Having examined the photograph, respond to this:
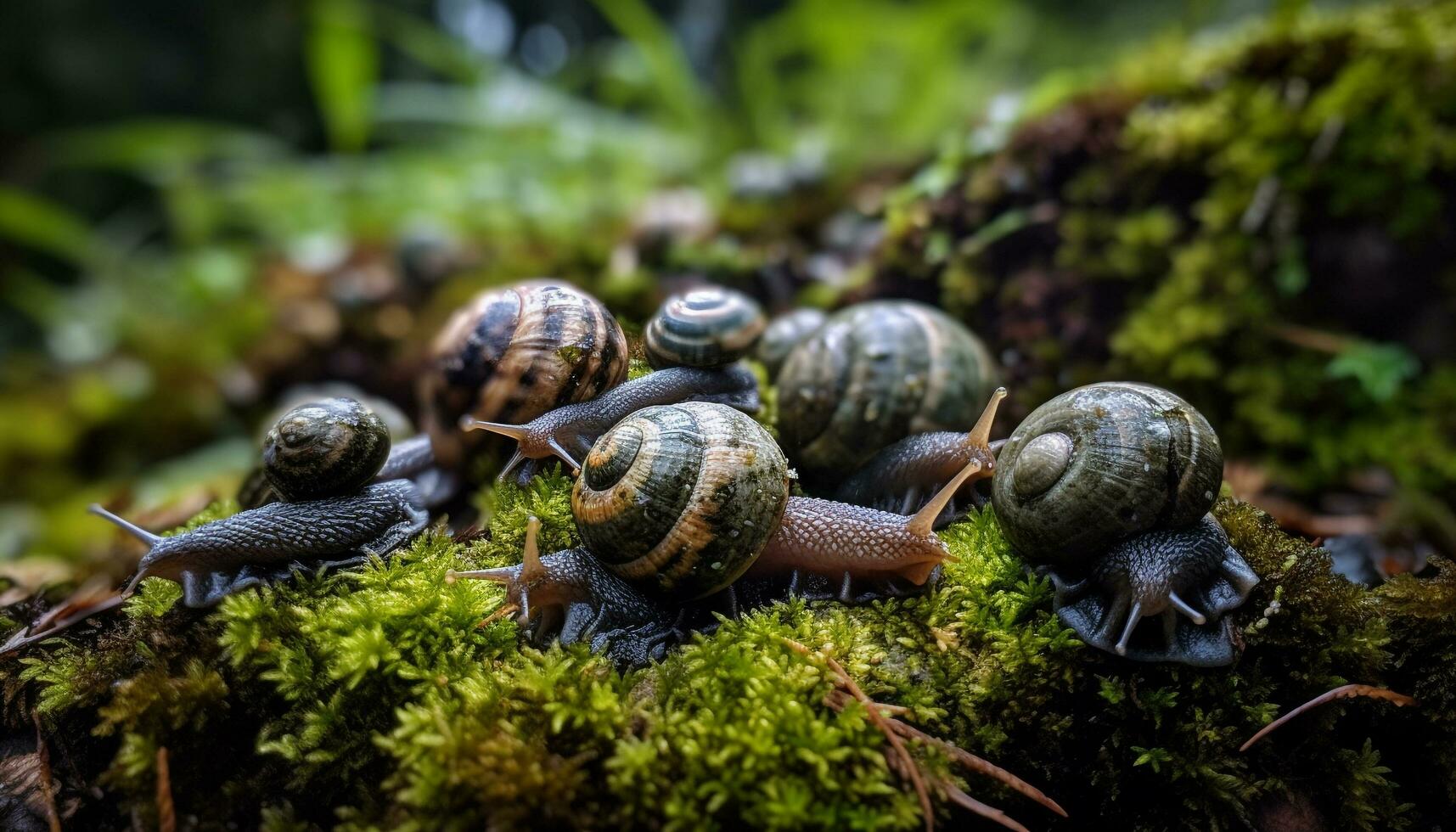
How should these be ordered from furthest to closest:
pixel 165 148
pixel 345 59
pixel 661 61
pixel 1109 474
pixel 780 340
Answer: pixel 165 148
pixel 661 61
pixel 345 59
pixel 780 340
pixel 1109 474

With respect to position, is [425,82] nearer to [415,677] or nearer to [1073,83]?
[1073,83]

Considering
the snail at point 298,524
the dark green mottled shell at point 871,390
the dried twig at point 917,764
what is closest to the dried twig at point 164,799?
the snail at point 298,524

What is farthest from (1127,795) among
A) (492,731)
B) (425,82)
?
(425,82)

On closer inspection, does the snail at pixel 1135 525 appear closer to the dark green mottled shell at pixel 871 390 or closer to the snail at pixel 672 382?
the dark green mottled shell at pixel 871 390

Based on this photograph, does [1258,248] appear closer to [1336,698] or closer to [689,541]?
[1336,698]

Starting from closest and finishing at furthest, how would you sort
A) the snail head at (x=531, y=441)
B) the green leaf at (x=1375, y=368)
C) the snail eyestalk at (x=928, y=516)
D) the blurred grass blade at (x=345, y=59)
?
1. the snail eyestalk at (x=928, y=516)
2. the snail head at (x=531, y=441)
3. the green leaf at (x=1375, y=368)
4. the blurred grass blade at (x=345, y=59)

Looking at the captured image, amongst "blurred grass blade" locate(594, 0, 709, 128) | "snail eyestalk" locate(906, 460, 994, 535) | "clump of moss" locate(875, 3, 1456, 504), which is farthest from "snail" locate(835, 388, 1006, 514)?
"blurred grass blade" locate(594, 0, 709, 128)

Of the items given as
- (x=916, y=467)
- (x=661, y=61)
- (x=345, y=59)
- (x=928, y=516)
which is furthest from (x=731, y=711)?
(x=345, y=59)
